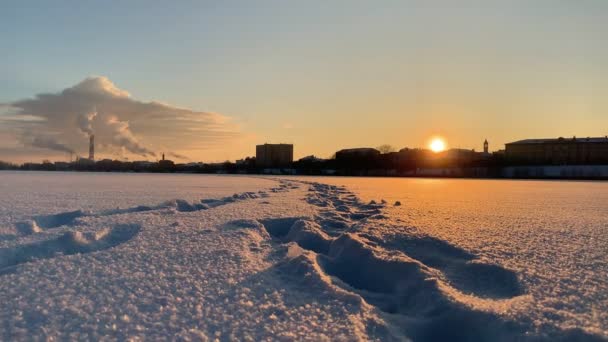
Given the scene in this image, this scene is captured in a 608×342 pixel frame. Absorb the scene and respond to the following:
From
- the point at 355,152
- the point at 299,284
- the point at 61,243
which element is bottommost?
the point at 299,284

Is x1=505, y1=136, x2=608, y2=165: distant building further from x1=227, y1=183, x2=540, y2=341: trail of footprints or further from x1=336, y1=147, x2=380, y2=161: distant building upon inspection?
x1=227, y1=183, x2=540, y2=341: trail of footprints

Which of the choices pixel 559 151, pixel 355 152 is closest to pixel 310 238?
pixel 559 151

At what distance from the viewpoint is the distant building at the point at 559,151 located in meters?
74.8

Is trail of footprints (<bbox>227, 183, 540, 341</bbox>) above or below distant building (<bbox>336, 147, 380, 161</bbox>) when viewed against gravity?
below

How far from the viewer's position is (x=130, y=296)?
245 cm

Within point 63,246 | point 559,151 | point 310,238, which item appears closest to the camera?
point 63,246

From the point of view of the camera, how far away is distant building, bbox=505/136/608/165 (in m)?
74.8

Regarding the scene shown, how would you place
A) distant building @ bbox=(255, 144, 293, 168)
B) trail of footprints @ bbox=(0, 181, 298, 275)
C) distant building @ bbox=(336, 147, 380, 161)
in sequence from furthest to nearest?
1. distant building @ bbox=(255, 144, 293, 168)
2. distant building @ bbox=(336, 147, 380, 161)
3. trail of footprints @ bbox=(0, 181, 298, 275)

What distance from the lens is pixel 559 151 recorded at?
7812cm

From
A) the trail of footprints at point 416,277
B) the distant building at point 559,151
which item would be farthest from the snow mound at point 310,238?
the distant building at point 559,151

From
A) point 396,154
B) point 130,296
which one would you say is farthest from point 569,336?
point 396,154

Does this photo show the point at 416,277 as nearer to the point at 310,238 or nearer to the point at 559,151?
the point at 310,238

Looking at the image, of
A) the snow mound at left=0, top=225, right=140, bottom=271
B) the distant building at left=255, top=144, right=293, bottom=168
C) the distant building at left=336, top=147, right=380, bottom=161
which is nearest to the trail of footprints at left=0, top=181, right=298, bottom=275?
the snow mound at left=0, top=225, right=140, bottom=271

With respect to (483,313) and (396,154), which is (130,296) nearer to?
(483,313)
